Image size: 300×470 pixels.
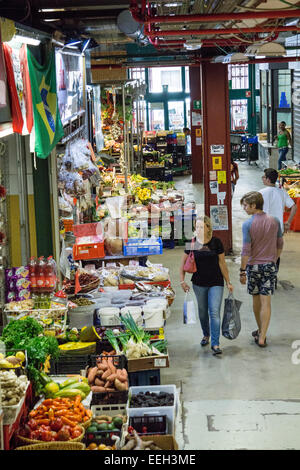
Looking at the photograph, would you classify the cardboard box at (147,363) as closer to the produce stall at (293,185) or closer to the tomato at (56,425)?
the tomato at (56,425)

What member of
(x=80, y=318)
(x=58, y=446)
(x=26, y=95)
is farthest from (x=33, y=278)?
(x=58, y=446)

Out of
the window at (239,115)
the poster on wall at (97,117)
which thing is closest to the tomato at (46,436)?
the poster on wall at (97,117)

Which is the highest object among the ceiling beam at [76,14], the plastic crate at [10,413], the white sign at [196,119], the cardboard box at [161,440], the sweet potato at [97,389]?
the ceiling beam at [76,14]

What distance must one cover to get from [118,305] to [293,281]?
4306 mm

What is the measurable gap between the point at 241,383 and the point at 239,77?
26123 millimetres

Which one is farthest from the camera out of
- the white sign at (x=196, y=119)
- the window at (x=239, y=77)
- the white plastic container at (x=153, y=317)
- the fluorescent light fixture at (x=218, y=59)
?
the window at (x=239, y=77)

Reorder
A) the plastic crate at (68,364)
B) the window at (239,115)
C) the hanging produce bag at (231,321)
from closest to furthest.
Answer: the plastic crate at (68,364) < the hanging produce bag at (231,321) < the window at (239,115)

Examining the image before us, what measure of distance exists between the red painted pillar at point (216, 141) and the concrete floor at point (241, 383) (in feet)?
8.80

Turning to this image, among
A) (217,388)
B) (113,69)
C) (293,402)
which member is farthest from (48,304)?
(113,69)

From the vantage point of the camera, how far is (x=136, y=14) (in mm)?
7180

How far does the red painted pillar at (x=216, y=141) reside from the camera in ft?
43.5

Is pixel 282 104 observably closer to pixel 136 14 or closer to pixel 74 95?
pixel 74 95

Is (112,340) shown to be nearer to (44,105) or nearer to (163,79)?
(44,105)

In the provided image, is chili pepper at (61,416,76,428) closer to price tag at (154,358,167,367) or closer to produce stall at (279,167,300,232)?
price tag at (154,358,167,367)
